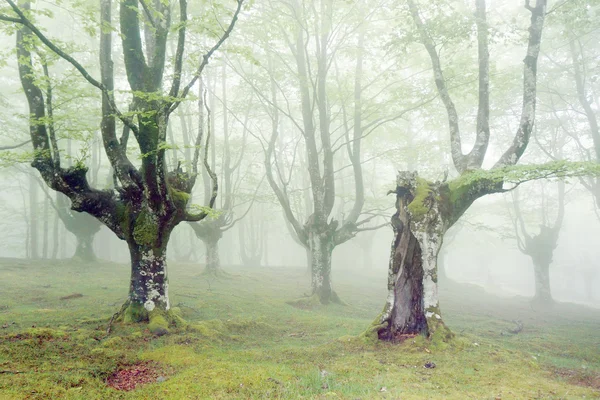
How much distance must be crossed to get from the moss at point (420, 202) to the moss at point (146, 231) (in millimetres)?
5960

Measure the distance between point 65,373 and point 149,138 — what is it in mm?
4147

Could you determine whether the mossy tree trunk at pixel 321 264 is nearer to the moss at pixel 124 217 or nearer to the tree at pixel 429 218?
the tree at pixel 429 218

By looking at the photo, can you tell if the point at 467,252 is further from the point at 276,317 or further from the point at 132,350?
the point at 132,350

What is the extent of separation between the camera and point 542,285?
21.7 m

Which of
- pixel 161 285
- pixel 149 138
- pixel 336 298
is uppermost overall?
→ pixel 149 138

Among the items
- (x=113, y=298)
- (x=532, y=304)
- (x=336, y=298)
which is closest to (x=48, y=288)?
(x=113, y=298)

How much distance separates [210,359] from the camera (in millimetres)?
6137

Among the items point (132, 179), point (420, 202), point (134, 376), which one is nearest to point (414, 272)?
point (420, 202)

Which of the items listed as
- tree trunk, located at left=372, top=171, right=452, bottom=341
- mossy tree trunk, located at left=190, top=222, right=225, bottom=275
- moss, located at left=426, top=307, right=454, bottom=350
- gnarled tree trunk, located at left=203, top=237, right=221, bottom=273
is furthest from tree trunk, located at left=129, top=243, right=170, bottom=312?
gnarled tree trunk, located at left=203, top=237, right=221, bottom=273

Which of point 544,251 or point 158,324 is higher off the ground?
point 544,251

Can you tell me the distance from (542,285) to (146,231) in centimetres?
2359

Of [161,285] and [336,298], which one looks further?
[336,298]

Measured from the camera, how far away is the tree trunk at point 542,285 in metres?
21.3

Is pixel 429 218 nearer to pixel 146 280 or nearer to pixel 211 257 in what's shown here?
pixel 146 280
